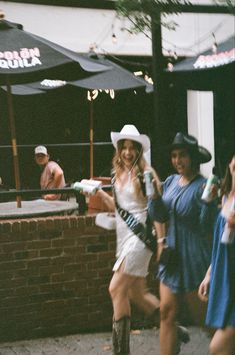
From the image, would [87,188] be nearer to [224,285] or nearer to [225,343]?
[224,285]

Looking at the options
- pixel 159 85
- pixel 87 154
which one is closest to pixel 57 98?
pixel 87 154

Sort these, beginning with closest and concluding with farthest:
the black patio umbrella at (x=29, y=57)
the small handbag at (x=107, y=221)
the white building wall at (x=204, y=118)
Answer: the small handbag at (x=107, y=221) < the black patio umbrella at (x=29, y=57) < the white building wall at (x=204, y=118)

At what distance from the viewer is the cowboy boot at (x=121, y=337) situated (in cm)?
499

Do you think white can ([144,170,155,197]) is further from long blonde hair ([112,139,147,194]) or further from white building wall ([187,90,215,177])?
white building wall ([187,90,215,177])

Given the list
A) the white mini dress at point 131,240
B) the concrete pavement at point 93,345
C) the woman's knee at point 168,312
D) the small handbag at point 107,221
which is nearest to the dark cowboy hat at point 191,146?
the white mini dress at point 131,240

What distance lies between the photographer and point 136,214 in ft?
16.8

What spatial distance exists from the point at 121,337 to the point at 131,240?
0.79 metres

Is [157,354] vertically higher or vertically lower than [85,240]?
lower

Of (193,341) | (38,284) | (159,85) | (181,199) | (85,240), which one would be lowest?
(193,341)

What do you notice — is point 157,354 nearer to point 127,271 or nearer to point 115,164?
point 127,271

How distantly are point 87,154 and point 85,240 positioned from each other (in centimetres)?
773

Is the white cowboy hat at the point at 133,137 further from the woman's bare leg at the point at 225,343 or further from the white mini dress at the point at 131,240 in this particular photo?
the woman's bare leg at the point at 225,343

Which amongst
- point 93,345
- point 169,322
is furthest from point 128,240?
point 93,345

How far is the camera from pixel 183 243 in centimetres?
483
